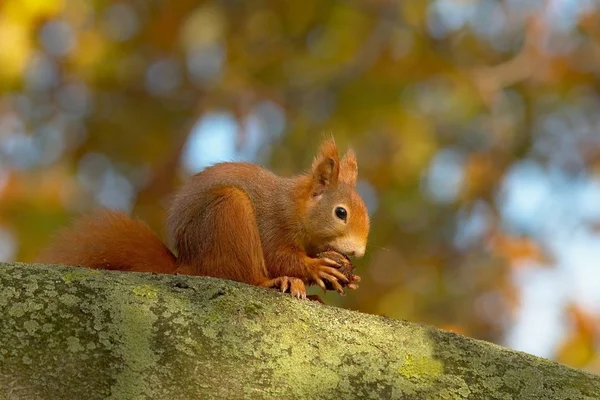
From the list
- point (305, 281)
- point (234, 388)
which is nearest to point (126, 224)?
point (305, 281)

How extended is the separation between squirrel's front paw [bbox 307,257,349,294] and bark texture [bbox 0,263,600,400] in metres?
0.81

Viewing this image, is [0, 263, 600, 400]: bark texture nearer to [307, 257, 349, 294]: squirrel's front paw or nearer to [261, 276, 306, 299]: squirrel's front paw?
[261, 276, 306, 299]: squirrel's front paw

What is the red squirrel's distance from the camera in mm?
3213

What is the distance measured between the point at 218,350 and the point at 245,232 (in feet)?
3.70

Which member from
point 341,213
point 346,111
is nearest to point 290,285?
point 341,213

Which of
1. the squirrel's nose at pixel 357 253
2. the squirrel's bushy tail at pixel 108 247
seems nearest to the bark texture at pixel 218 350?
the squirrel's bushy tail at pixel 108 247

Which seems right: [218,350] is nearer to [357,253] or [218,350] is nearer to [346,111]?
[357,253]

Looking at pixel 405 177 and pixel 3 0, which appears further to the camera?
Answer: pixel 405 177

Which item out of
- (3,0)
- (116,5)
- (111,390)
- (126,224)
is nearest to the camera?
(111,390)

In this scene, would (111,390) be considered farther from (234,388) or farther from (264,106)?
(264,106)

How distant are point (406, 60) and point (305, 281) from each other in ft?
20.6

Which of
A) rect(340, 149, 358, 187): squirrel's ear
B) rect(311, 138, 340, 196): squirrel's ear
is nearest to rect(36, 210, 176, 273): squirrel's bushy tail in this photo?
rect(311, 138, 340, 196): squirrel's ear

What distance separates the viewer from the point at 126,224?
3307mm

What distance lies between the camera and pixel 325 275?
11.0 ft
